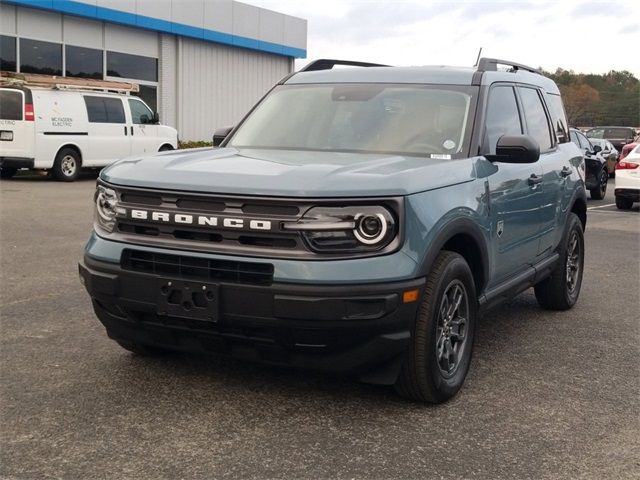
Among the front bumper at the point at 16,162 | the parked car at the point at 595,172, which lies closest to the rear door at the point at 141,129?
the front bumper at the point at 16,162

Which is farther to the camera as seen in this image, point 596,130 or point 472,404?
point 596,130

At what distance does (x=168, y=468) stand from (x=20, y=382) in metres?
1.44

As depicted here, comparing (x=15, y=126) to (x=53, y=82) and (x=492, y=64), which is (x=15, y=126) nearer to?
(x=53, y=82)

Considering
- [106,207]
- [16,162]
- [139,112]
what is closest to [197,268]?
[106,207]

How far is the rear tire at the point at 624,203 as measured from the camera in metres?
A: 16.1

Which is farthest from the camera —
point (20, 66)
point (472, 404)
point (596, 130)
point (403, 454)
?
point (596, 130)

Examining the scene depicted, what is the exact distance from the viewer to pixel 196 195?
373 cm

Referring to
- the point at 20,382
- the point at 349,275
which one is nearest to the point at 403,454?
the point at 349,275

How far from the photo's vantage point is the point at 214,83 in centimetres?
3038

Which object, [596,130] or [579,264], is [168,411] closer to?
[579,264]

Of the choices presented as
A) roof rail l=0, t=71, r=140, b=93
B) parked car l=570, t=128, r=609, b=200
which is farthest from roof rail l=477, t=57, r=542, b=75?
roof rail l=0, t=71, r=140, b=93

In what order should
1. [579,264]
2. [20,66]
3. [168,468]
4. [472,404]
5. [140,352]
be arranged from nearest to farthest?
[168,468], [472,404], [140,352], [579,264], [20,66]

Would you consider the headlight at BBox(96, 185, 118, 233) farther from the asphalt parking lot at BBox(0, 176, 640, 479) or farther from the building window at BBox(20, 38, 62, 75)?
the building window at BBox(20, 38, 62, 75)

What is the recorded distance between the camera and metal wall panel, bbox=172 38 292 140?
28938 millimetres
